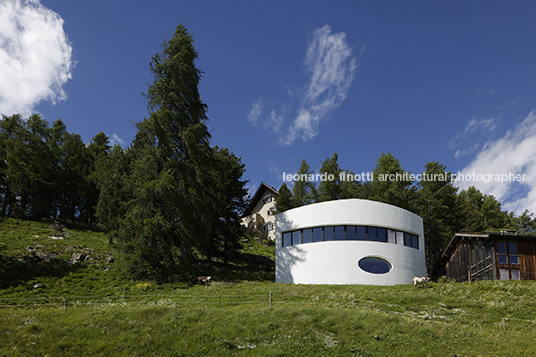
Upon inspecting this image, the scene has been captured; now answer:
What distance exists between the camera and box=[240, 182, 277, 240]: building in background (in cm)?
5850

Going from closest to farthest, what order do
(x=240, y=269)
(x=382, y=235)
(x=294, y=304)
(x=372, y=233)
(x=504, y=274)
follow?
(x=294, y=304) < (x=504, y=274) < (x=372, y=233) < (x=382, y=235) < (x=240, y=269)

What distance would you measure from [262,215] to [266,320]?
47003 millimetres

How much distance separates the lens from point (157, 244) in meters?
26.2

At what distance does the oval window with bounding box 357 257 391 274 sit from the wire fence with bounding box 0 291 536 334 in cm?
594

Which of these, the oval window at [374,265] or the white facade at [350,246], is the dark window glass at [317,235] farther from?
the oval window at [374,265]

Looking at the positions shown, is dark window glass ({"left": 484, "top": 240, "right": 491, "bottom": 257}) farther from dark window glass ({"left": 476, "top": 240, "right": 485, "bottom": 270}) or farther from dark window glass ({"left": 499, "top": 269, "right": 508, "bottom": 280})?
dark window glass ({"left": 499, "top": 269, "right": 508, "bottom": 280})

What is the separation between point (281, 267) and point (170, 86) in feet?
60.5

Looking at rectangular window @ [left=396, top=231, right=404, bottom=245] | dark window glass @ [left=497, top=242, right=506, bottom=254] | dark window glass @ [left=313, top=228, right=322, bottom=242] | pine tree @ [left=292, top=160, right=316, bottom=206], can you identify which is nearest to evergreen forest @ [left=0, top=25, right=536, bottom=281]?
pine tree @ [left=292, top=160, right=316, bottom=206]

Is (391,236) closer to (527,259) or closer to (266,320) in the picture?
(527,259)

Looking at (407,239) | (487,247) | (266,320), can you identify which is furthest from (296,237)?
(487,247)

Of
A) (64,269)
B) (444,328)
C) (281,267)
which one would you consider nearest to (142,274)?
(64,269)

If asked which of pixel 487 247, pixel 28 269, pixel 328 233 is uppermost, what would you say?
pixel 328 233

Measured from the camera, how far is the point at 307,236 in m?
29.1

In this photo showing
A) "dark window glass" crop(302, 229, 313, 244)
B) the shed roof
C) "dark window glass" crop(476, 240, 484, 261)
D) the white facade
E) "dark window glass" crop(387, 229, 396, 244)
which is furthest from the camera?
the shed roof
